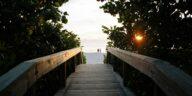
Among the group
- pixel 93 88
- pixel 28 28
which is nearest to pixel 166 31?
pixel 93 88

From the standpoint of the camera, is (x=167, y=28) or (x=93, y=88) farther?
(x=93, y=88)

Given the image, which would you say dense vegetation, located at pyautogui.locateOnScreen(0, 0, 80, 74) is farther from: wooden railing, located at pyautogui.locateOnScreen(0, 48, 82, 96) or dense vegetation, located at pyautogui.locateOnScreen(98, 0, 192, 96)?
dense vegetation, located at pyautogui.locateOnScreen(98, 0, 192, 96)

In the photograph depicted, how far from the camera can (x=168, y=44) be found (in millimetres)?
7480

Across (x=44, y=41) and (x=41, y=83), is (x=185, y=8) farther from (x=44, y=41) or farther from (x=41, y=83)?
(x=44, y=41)

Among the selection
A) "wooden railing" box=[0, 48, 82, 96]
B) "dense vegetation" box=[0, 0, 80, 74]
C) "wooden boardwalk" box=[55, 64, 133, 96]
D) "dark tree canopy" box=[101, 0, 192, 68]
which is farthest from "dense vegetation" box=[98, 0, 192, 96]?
"dense vegetation" box=[0, 0, 80, 74]

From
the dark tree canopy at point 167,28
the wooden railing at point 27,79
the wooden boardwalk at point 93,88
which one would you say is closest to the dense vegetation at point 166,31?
the dark tree canopy at point 167,28

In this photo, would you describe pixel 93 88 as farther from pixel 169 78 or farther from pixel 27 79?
pixel 169 78

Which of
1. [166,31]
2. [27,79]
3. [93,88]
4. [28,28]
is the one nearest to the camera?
[27,79]

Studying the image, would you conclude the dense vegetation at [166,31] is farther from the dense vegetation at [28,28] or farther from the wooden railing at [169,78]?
the dense vegetation at [28,28]

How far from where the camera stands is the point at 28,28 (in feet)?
29.6

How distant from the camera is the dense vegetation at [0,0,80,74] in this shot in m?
8.55

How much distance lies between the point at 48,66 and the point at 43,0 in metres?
4.77

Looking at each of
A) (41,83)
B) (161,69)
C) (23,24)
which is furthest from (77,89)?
(161,69)

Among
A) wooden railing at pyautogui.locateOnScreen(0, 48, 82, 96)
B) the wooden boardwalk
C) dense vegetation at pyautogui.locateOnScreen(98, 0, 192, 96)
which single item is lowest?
the wooden boardwalk
